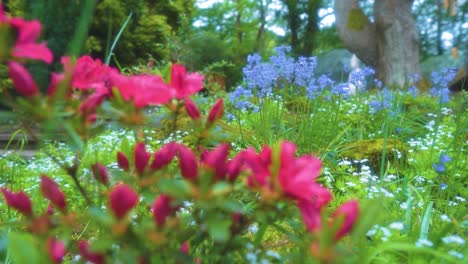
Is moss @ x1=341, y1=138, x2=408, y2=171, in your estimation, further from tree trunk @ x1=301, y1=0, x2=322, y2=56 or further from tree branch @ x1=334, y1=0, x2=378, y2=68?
tree trunk @ x1=301, y1=0, x2=322, y2=56

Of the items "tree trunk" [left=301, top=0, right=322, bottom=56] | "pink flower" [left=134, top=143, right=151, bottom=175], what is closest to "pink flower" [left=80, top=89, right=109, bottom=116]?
"pink flower" [left=134, top=143, right=151, bottom=175]

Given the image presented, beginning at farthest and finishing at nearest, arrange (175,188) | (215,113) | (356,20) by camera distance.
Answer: (356,20) < (215,113) < (175,188)

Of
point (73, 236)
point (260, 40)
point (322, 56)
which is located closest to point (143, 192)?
point (73, 236)

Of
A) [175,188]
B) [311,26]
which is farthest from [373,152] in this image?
[311,26]

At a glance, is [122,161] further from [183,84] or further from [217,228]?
[217,228]

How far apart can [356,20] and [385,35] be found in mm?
700

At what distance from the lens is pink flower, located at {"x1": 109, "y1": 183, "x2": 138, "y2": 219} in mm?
716

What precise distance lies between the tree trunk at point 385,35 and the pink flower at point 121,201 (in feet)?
32.0

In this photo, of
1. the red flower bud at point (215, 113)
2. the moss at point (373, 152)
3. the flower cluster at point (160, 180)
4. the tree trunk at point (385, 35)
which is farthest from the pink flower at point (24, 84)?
the tree trunk at point (385, 35)

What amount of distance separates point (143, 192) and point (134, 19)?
8338 mm

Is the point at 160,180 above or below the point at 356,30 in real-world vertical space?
above

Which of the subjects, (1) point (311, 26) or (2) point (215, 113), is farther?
(1) point (311, 26)

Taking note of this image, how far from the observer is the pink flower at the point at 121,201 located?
72cm

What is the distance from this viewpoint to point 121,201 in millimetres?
719
